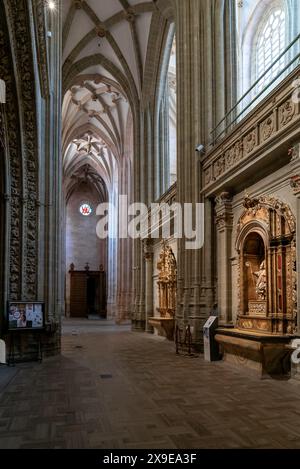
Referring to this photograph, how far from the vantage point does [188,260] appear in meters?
12.8

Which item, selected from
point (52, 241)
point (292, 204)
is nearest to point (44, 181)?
point (52, 241)

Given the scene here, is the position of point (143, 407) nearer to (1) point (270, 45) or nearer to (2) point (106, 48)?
(1) point (270, 45)

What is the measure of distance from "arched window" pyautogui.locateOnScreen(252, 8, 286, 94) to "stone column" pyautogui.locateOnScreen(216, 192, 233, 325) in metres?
5.78

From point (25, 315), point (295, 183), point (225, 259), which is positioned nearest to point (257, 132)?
point (295, 183)

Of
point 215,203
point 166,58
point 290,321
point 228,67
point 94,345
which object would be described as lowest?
point 94,345

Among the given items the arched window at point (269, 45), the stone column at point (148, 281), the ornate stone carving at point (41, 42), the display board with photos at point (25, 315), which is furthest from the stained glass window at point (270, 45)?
the display board with photos at point (25, 315)

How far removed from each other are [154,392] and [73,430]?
2.18 metres

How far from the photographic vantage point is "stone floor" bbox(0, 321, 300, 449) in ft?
14.5

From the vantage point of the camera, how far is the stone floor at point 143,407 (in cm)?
441

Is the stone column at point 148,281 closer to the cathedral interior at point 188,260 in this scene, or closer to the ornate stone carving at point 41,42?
the cathedral interior at point 188,260

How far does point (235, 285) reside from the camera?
36.2 feet

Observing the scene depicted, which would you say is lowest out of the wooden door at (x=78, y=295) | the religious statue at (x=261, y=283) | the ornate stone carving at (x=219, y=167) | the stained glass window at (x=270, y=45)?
the wooden door at (x=78, y=295)

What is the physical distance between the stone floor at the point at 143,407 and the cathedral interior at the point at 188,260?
0.03 metres
